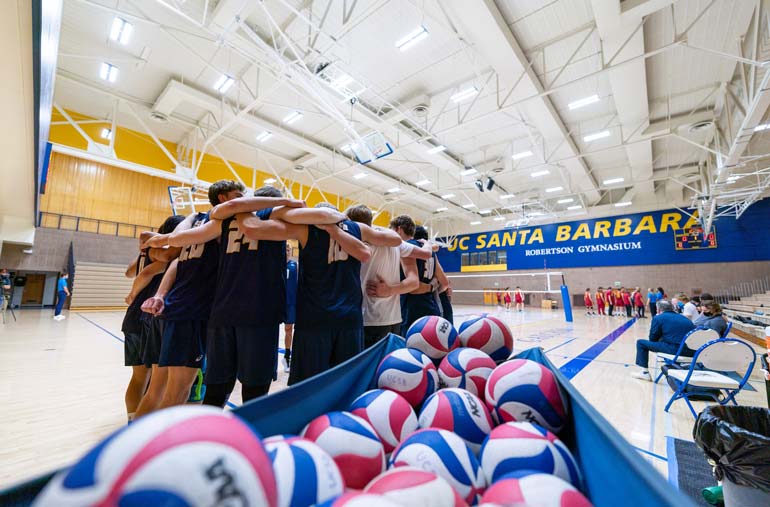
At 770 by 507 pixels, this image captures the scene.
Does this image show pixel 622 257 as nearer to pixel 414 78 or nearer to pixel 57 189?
pixel 414 78

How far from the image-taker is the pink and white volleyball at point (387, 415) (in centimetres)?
118

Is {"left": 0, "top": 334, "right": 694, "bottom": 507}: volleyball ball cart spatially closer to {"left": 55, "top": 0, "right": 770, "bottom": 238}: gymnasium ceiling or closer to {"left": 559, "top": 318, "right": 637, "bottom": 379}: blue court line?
{"left": 559, "top": 318, "right": 637, "bottom": 379}: blue court line

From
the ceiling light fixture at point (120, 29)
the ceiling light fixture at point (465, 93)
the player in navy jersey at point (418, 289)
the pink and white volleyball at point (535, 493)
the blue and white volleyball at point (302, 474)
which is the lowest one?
the pink and white volleyball at point (535, 493)

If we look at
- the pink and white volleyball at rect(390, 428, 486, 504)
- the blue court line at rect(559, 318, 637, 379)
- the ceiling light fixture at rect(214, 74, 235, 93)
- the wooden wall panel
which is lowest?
the blue court line at rect(559, 318, 637, 379)

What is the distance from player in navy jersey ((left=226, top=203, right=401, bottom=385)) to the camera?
6.59 feet

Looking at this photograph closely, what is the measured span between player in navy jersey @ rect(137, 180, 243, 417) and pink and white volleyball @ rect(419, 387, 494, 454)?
176cm

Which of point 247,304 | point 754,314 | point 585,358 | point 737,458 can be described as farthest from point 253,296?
point 754,314

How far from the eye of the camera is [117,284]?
1450 cm

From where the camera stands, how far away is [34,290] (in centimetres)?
1567

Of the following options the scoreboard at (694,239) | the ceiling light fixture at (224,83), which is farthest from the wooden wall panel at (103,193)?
the scoreboard at (694,239)

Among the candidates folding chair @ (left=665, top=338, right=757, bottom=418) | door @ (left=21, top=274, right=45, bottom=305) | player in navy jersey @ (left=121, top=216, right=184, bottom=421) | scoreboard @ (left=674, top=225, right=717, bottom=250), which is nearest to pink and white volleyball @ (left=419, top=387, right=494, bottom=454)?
player in navy jersey @ (left=121, top=216, right=184, bottom=421)

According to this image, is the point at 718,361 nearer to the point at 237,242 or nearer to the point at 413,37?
the point at 237,242

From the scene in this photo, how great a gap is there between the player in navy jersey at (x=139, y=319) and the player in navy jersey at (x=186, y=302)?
28cm

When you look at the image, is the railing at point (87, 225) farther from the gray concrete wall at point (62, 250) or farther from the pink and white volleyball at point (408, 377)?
the pink and white volleyball at point (408, 377)
